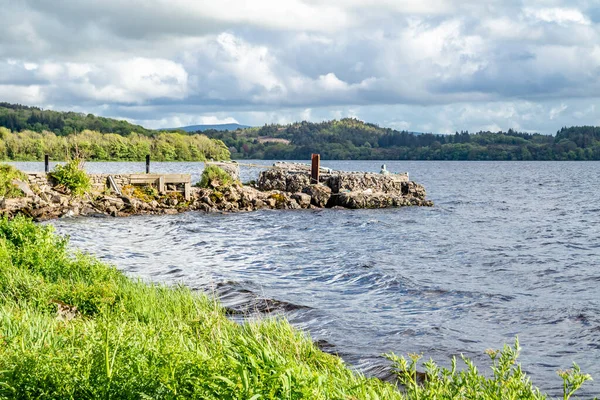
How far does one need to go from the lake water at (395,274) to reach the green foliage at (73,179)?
4507 millimetres

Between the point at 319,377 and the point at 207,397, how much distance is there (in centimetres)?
79

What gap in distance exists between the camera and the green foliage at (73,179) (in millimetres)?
34906

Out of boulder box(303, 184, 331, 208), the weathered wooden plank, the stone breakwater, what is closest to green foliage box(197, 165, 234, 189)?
the stone breakwater

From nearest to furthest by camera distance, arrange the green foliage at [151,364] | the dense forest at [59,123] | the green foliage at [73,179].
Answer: the green foliage at [151,364]
the green foliage at [73,179]
the dense forest at [59,123]

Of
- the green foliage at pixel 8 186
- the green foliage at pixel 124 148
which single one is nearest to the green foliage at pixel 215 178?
the green foliage at pixel 8 186

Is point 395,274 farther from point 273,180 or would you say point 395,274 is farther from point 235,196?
point 273,180

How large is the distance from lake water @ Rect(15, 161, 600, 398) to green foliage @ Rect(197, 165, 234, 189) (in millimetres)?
5793

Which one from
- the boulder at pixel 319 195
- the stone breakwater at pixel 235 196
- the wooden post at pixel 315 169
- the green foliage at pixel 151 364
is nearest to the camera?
the green foliage at pixel 151 364

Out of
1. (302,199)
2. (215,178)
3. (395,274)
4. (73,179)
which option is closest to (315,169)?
(302,199)

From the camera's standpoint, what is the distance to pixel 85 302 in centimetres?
1019

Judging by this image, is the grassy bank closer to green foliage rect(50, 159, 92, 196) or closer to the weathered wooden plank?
green foliage rect(50, 159, 92, 196)

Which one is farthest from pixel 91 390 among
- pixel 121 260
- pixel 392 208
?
pixel 392 208

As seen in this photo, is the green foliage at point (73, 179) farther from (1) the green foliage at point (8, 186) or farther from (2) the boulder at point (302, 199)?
(2) the boulder at point (302, 199)

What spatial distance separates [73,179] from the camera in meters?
35.1
